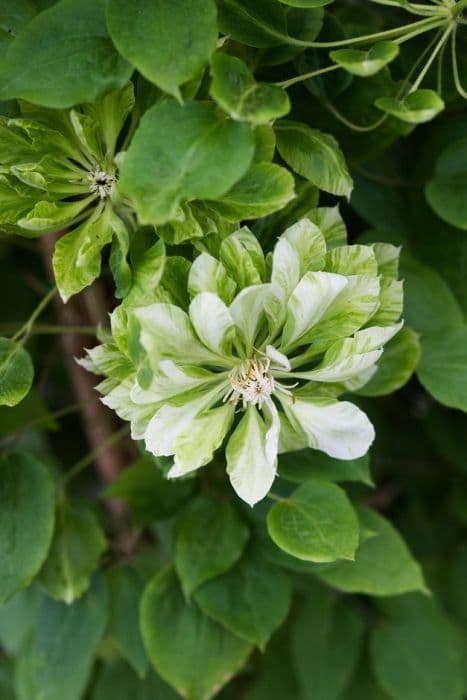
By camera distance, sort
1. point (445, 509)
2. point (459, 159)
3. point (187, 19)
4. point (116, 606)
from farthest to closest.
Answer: point (445, 509) < point (116, 606) < point (459, 159) < point (187, 19)

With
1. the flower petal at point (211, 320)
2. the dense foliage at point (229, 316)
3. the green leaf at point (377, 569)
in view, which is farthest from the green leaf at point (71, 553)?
the flower petal at point (211, 320)

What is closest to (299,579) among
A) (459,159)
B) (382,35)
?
(459,159)

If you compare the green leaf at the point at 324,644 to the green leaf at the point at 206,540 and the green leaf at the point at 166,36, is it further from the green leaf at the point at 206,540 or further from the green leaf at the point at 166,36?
the green leaf at the point at 166,36

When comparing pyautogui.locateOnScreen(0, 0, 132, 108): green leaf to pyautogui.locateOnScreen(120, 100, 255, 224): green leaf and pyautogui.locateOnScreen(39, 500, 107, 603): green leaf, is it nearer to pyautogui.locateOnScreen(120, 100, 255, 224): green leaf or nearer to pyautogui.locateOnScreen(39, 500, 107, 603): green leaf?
pyautogui.locateOnScreen(120, 100, 255, 224): green leaf

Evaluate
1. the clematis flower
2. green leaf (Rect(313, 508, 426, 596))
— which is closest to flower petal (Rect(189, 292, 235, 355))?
the clematis flower

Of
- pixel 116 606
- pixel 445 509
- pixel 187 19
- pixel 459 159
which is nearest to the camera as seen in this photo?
pixel 187 19

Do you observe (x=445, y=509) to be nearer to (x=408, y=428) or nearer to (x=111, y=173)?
(x=408, y=428)

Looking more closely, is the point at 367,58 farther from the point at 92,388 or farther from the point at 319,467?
the point at 92,388
